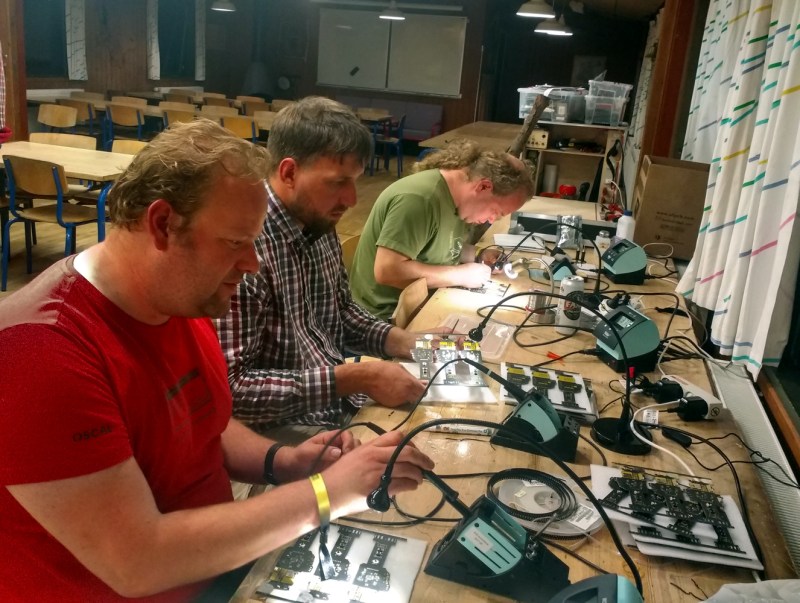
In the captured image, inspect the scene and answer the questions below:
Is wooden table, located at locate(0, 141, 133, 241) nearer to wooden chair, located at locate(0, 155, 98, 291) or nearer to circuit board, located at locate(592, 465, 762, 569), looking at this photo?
wooden chair, located at locate(0, 155, 98, 291)

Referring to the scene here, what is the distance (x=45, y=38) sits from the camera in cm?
809

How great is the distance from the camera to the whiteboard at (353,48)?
35.5ft

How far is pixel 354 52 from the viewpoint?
435 inches

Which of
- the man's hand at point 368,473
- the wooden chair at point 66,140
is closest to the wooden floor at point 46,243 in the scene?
the wooden chair at point 66,140

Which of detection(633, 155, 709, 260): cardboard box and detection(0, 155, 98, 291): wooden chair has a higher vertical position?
detection(633, 155, 709, 260): cardboard box

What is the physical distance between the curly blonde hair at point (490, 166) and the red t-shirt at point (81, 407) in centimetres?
171

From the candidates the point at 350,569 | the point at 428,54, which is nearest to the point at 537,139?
the point at 350,569

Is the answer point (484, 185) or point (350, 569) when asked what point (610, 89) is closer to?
point (484, 185)

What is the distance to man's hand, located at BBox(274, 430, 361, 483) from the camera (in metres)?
1.23

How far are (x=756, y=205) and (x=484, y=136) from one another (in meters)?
4.19

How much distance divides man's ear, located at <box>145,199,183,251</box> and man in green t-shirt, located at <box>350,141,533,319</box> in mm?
1528

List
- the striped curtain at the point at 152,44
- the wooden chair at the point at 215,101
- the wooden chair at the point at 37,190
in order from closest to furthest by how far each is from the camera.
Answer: the wooden chair at the point at 37,190 < the wooden chair at the point at 215,101 < the striped curtain at the point at 152,44

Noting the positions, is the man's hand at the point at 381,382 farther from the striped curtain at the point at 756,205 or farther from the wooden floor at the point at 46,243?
the wooden floor at the point at 46,243

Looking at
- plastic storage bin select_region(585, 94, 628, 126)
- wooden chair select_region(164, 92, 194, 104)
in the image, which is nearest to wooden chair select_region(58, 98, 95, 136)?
wooden chair select_region(164, 92, 194, 104)
